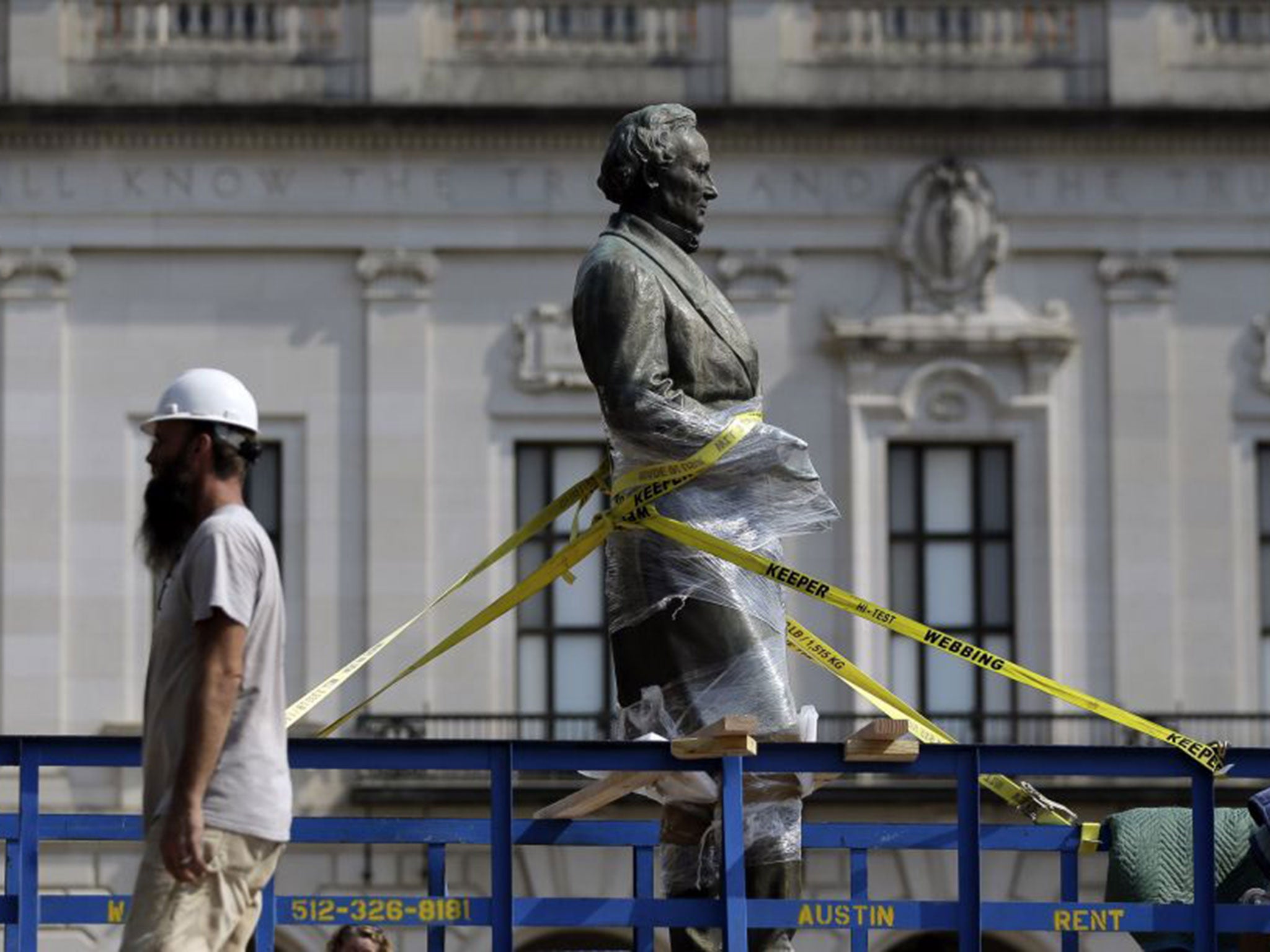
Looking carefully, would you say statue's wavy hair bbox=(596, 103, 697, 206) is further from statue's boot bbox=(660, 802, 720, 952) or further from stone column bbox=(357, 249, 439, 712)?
stone column bbox=(357, 249, 439, 712)

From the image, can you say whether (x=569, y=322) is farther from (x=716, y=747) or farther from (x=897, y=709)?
(x=716, y=747)

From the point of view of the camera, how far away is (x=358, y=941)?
55.4 feet

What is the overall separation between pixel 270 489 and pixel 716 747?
25722mm

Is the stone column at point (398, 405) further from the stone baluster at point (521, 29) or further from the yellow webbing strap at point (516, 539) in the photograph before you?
the yellow webbing strap at point (516, 539)

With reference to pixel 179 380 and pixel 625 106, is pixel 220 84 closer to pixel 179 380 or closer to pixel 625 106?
pixel 625 106

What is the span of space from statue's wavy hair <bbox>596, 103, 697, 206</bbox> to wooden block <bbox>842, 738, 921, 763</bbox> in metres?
2.67

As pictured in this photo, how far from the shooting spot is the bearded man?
34.6 ft

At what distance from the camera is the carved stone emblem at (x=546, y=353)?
3784 centimetres

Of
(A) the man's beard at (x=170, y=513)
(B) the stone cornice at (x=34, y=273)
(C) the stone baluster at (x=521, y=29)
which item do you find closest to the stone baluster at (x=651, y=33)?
(C) the stone baluster at (x=521, y=29)

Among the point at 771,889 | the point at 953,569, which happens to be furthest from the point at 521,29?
the point at 771,889

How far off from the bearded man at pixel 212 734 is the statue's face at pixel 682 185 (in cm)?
383

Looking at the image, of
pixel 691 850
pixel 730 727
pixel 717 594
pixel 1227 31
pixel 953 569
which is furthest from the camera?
pixel 1227 31

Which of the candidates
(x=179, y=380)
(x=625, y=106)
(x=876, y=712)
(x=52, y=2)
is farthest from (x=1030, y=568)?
(x=179, y=380)

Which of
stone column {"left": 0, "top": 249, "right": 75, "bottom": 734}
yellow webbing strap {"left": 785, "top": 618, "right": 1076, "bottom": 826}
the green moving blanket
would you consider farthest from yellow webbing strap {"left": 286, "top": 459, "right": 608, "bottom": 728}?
stone column {"left": 0, "top": 249, "right": 75, "bottom": 734}
